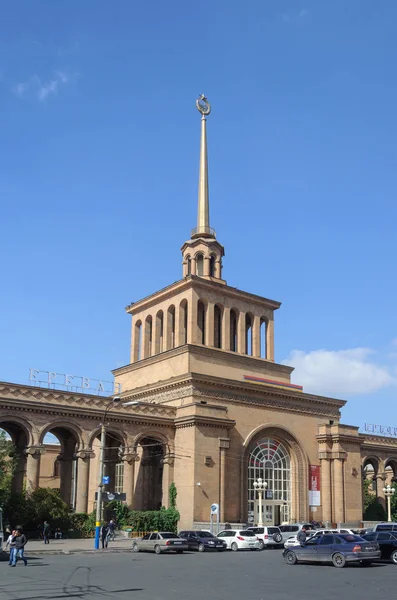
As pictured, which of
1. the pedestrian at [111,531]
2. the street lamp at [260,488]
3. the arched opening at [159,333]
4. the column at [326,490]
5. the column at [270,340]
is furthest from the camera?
the column at [270,340]

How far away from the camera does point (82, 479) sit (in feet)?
147

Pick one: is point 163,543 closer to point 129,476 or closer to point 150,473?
point 129,476

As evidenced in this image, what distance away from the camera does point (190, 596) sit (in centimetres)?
1688

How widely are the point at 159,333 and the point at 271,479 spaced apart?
16463mm

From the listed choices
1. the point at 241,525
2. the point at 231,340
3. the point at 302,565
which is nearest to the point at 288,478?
the point at 241,525

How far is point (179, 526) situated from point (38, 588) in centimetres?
2871

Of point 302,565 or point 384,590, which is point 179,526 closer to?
point 302,565

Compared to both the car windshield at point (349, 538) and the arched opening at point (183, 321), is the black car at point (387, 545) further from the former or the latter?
the arched opening at point (183, 321)

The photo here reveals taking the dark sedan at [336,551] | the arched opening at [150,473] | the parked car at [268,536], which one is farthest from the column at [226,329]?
the dark sedan at [336,551]

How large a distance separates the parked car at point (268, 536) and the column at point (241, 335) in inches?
822

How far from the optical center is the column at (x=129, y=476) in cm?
4678

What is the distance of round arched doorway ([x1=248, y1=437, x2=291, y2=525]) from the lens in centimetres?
5075

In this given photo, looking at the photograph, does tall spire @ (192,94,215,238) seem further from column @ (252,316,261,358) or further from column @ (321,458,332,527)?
column @ (321,458,332,527)

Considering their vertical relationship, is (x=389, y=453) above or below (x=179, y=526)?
above
